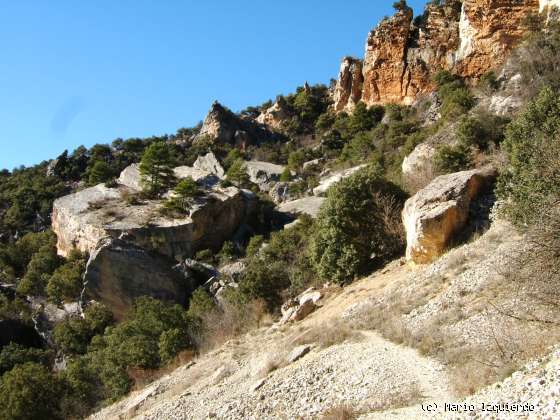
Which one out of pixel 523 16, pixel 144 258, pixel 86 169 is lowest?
pixel 144 258

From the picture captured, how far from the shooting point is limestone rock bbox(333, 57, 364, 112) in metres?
53.6

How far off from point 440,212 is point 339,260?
15.4 feet

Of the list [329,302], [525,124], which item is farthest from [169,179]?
[525,124]

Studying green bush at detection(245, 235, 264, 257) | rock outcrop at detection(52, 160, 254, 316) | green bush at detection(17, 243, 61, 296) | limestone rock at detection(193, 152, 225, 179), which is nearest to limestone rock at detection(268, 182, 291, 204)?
Result: rock outcrop at detection(52, 160, 254, 316)

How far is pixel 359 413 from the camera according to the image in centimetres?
858

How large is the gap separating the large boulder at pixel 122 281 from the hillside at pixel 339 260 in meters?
0.10

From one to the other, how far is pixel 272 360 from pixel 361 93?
44.3 m

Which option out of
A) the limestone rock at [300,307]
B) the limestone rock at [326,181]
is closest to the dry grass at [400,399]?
the limestone rock at [300,307]

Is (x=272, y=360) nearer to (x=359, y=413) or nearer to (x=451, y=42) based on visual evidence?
(x=359, y=413)

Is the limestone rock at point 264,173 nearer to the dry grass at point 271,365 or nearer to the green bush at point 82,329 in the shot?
the green bush at point 82,329

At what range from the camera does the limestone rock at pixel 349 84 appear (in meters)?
53.6

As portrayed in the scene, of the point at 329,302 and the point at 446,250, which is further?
Answer: the point at 329,302

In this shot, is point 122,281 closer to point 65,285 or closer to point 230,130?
point 65,285

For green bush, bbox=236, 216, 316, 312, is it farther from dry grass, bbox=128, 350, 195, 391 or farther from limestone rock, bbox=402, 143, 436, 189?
limestone rock, bbox=402, 143, 436, 189
